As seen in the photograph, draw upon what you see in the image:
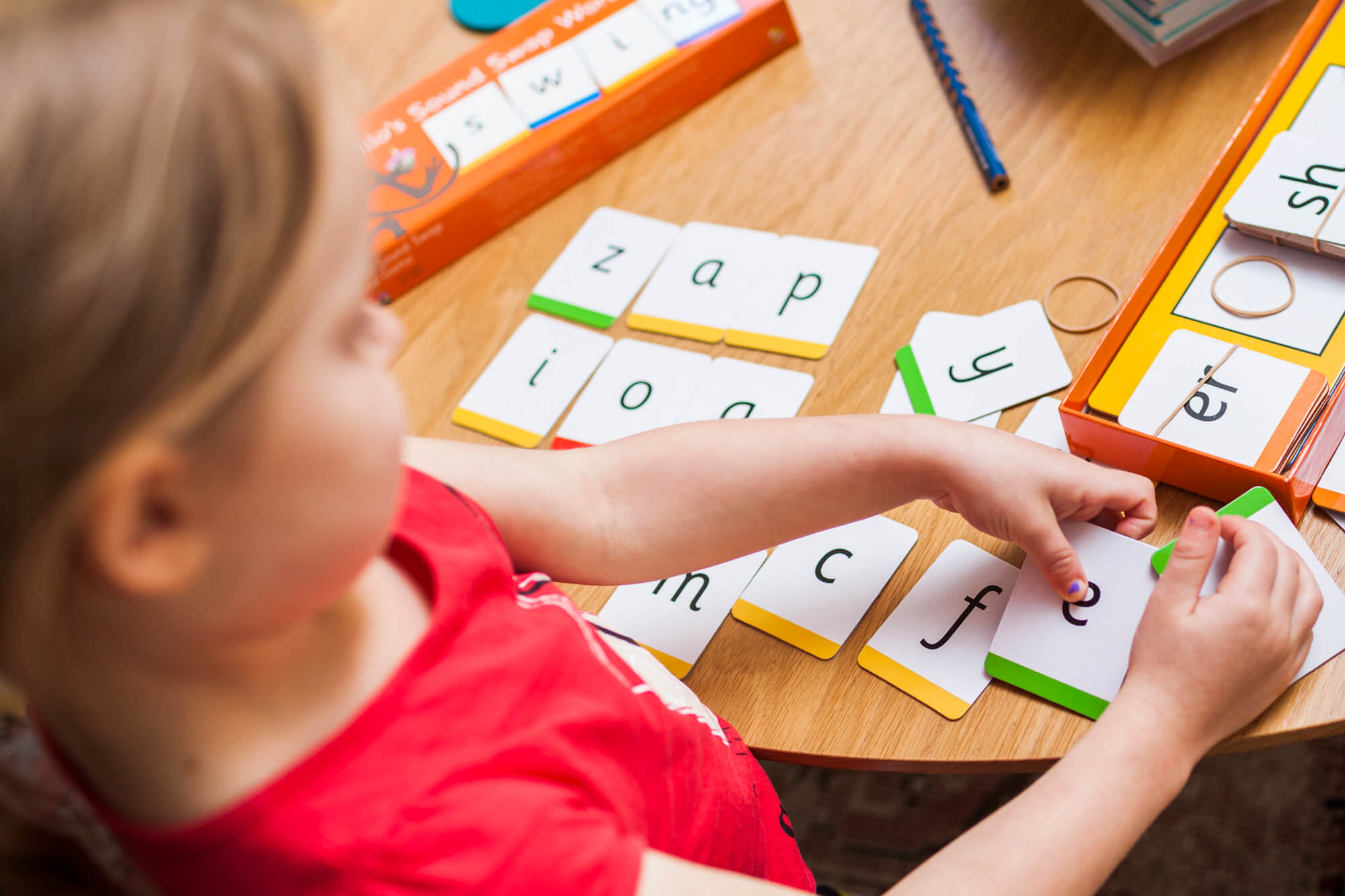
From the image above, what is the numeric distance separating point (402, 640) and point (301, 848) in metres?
0.11

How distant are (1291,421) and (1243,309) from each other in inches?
4.0

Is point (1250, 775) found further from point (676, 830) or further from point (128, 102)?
point (128, 102)

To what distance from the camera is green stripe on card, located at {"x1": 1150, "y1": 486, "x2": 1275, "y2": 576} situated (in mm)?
633

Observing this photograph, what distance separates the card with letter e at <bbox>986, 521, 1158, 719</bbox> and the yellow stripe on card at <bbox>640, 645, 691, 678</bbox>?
21cm

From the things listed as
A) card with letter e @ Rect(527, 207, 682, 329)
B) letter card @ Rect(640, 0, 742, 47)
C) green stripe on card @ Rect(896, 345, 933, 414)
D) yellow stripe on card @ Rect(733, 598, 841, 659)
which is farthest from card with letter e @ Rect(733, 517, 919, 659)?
letter card @ Rect(640, 0, 742, 47)

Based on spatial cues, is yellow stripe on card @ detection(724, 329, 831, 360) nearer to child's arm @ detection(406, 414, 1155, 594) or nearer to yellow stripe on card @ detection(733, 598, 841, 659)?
child's arm @ detection(406, 414, 1155, 594)

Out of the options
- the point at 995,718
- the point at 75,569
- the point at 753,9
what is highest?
the point at 75,569

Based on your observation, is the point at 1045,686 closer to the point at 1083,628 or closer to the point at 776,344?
the point at 1083,628

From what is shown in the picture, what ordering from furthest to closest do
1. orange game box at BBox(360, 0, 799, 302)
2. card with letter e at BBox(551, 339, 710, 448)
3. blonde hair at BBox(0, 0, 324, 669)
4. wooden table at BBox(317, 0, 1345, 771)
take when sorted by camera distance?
orange game box at BBox(360, 0, 799, 302)
card with letter e at BBox(551, 339, 710, 448)
wooden table at BBox(317, 0, 1345, 771)
blonde hair at BBox(0, 0, 324, 669)

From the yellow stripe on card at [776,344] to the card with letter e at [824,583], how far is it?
0.17 metres

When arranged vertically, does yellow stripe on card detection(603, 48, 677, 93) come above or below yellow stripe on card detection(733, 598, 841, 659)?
above

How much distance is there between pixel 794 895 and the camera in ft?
1.66

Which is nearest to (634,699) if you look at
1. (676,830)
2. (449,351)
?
(676,830)

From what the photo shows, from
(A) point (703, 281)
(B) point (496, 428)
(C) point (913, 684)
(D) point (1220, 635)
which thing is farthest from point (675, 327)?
(D) point (1220, 635)
